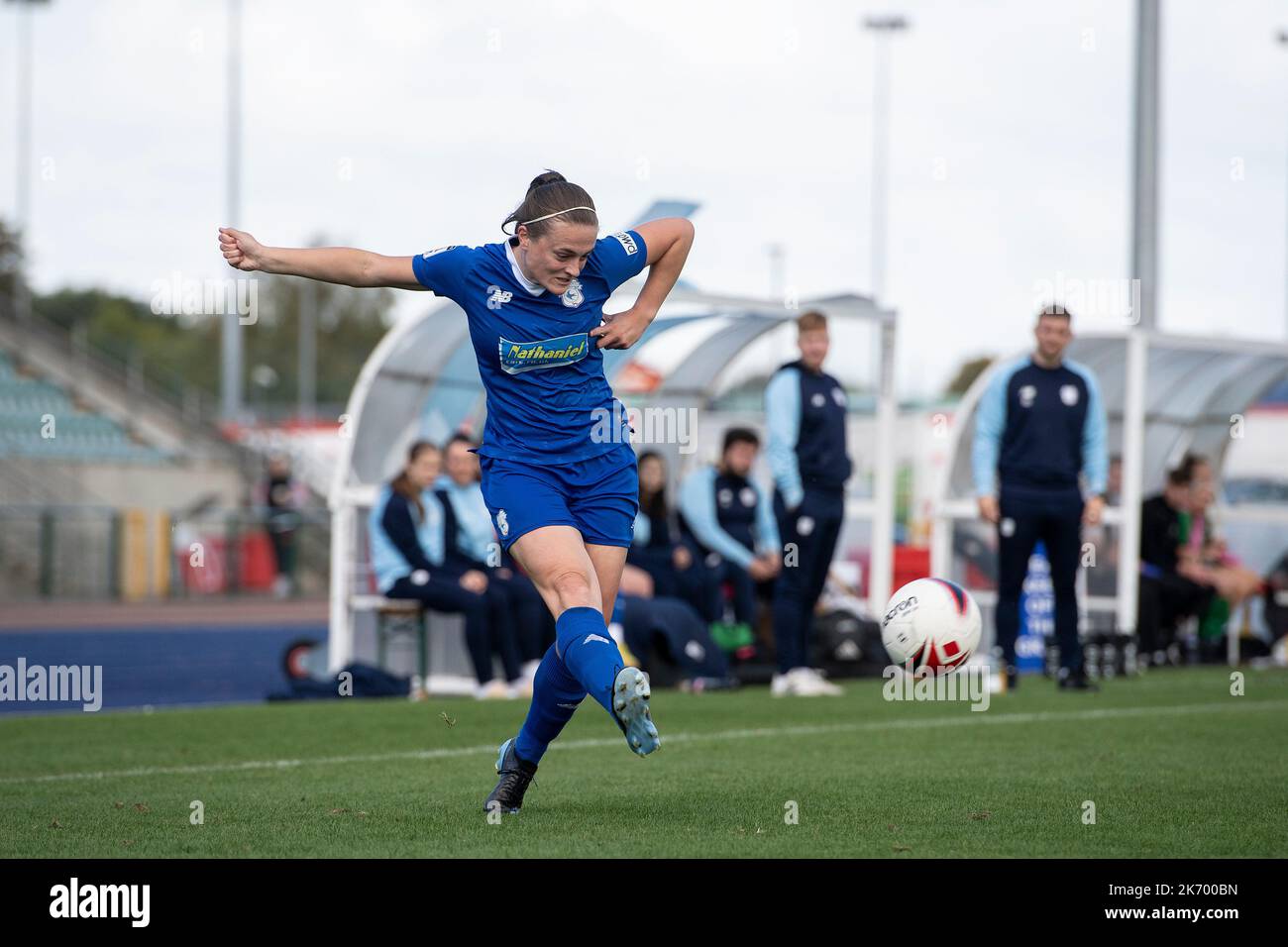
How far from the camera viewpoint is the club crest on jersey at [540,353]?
5.72 meters

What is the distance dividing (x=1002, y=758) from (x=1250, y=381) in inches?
435

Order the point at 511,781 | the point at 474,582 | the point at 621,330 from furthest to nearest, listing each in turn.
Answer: the point at 474,582 → the point at 511,781 → the point at 621,330

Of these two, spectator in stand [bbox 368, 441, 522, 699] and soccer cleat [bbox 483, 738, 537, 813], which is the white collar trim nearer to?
soccer cleat [bbox 483, 738, 537, 813]

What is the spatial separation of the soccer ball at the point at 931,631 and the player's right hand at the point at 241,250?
3.54m

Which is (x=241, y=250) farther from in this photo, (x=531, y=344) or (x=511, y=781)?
(x=511, y=781)

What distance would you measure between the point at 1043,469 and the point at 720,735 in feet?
12.2

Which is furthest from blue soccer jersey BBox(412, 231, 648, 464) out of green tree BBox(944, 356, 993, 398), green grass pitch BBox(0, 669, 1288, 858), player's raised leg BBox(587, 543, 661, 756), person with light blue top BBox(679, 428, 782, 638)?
green tree BBox(944, 356, 993, 398)

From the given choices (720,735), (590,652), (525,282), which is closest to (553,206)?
(525,282)

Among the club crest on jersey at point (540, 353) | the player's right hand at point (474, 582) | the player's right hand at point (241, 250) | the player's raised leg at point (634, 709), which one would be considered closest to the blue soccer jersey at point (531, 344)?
the club crest on jersey at point (540, 353)

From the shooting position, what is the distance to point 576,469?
5.80 metres

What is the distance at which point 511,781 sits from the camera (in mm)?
5926

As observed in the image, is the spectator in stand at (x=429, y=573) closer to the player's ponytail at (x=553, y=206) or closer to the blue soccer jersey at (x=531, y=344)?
the blue soccer jersey at (x=531, y=344)

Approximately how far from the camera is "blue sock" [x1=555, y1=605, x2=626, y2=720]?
516 centimetres

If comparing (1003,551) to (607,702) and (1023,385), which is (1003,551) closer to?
(1023,385)
